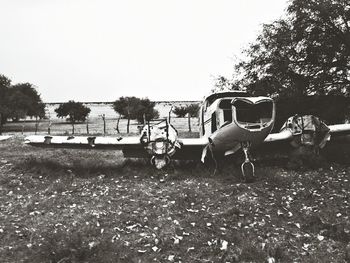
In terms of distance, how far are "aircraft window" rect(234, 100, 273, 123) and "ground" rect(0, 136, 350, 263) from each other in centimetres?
199

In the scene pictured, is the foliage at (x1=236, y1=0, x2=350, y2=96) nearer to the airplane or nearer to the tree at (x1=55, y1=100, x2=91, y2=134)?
the airplane

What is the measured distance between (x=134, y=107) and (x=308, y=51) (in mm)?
35811

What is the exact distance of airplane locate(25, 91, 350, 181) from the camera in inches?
457

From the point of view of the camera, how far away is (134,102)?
5162 cm

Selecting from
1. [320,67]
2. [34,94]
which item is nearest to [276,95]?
[320,67]

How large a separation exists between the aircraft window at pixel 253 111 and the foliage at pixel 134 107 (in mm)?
34314

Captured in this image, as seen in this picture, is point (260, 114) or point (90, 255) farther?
point (260, 114)

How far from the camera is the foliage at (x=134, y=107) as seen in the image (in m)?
47.5

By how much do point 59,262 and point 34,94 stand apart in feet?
167

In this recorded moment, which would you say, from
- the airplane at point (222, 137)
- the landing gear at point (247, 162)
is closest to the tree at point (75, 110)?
the airplane at point (222, 137)

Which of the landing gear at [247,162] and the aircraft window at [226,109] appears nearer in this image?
the landing gear at [247,162]

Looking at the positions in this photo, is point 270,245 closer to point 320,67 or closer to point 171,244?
point 171,244

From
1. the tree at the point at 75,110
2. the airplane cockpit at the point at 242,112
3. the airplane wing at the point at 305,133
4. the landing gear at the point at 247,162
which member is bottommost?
the landing gear at the point at 247,162

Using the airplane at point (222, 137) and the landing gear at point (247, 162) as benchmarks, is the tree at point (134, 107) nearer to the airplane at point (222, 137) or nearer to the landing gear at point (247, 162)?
the airplane at point (222, 137)
